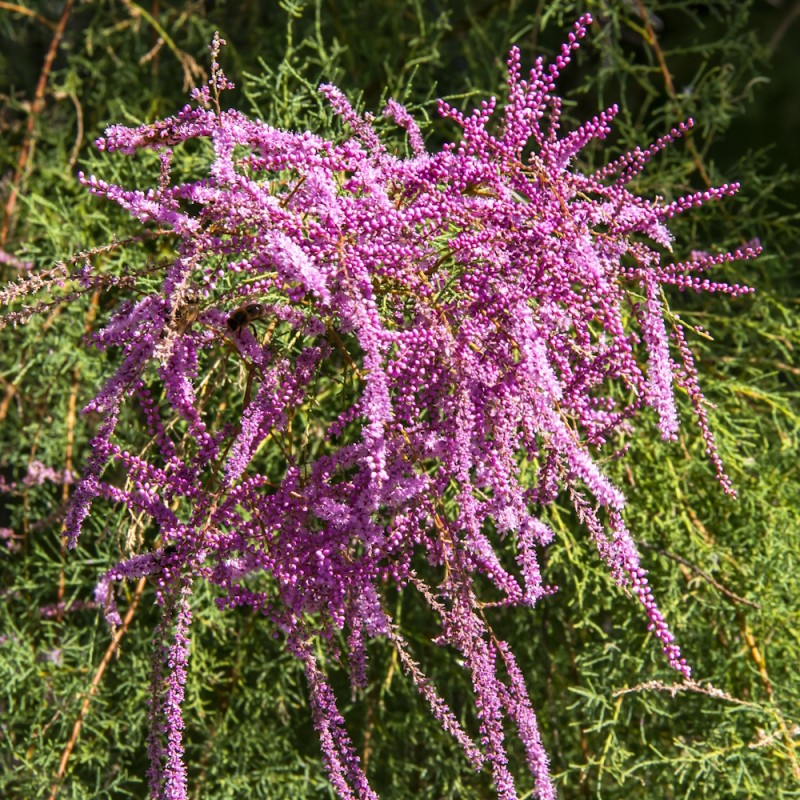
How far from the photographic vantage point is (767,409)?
145cm

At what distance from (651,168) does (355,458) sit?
0.80 metres

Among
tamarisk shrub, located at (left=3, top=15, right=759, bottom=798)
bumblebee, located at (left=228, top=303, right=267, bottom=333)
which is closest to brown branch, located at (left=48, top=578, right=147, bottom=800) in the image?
tamarisk shrub, located at (left=3, top=15, right=759, bottom=798)

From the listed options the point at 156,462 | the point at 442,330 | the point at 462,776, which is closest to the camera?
the point at 442,330

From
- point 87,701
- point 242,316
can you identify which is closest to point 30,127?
point 87,701

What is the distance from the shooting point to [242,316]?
839 millimetres

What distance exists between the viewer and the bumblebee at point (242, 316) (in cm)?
84

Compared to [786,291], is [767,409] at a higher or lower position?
lower

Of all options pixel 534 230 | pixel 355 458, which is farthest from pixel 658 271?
pixel 355 458

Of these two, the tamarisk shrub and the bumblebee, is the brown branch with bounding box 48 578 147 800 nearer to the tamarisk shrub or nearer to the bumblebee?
the tamarisk shrub

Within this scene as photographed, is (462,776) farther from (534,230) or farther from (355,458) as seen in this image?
(534,230)

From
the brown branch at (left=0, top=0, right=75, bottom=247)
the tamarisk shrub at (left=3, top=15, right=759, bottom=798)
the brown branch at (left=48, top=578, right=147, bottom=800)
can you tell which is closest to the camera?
the tamarisk shrub at (left=3, top=15, right=759, bottom=798)

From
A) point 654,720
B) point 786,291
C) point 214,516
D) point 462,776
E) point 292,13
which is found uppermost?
point 292,13

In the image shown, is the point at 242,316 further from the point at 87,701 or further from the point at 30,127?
the point at 30,127

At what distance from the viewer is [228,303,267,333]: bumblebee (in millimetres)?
839
